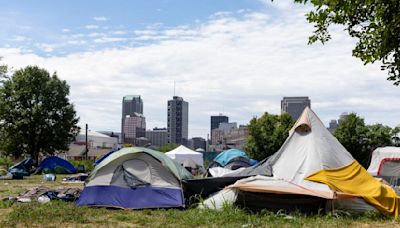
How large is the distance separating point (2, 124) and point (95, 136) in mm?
61618

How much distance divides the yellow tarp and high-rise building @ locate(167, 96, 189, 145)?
4416 inches

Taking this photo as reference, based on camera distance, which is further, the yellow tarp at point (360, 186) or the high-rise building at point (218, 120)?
the high-rise building at point (218, 120)

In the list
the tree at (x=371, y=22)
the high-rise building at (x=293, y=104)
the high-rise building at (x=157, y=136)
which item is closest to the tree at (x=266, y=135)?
the tree at (x=371, y=22)

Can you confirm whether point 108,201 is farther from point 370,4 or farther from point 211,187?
point 370,4

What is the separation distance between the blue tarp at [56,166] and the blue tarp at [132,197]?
21113 millimetres

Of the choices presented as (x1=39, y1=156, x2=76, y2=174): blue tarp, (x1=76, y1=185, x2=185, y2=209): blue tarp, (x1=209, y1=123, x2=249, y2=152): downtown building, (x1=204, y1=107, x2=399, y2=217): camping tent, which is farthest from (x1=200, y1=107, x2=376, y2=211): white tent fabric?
(x1=209, y1=123, x2=249, y2=152): downtown building

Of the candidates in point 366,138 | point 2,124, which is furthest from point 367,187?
point 2,124

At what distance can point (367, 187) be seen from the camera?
12.3 metres

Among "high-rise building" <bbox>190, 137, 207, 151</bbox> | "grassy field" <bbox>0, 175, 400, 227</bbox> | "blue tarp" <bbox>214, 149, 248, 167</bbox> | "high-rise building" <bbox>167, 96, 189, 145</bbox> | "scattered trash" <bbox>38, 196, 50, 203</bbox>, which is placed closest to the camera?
"grassy field" <bbox>0, 175, 400, 227</bbox>

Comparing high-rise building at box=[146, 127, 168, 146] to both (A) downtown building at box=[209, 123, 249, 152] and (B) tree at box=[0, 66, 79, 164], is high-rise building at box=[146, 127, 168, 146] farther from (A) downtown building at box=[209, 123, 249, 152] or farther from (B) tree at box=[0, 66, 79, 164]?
(B) tree at box=[0, 66, 79, 164]

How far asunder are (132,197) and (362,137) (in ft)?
94.3

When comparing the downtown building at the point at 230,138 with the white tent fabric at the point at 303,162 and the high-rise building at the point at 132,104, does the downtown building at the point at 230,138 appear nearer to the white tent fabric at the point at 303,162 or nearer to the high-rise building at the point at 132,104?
the high-rise building at the point at 132,104

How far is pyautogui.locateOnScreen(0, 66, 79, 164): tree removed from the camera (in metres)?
36.8

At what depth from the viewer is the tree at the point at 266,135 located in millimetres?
40531
